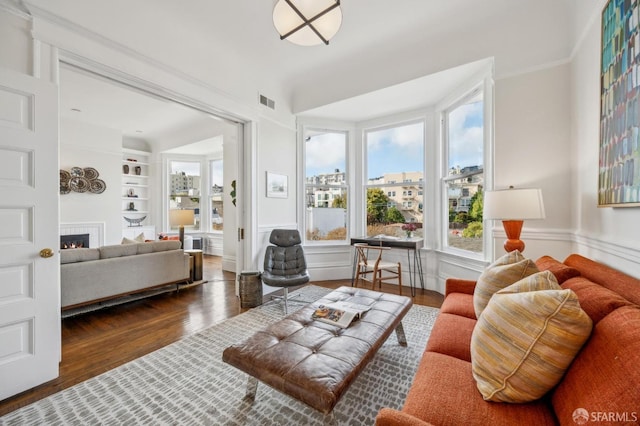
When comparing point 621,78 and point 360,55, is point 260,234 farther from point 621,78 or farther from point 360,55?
point 621,78

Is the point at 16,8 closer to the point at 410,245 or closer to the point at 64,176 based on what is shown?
the point at 410,245

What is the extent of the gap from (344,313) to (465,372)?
876 millimetres

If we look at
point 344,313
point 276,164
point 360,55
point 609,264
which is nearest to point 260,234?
point 276,164

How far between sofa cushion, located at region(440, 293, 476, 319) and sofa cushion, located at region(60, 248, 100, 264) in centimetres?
370

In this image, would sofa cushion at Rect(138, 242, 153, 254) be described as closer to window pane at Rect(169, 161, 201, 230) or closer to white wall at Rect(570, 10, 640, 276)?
window pane at Rect(169, 161, 201, 230)

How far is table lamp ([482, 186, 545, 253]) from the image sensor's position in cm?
213

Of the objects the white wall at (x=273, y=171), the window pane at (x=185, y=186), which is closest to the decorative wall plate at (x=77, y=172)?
the window pane at (x=185, y=186)

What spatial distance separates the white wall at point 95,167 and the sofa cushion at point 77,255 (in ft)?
10.8

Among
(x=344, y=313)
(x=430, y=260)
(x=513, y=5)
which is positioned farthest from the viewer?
(x=430, y=260)

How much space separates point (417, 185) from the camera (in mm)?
4172

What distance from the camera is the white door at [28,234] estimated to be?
1.70 m

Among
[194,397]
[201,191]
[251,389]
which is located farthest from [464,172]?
[201,191]

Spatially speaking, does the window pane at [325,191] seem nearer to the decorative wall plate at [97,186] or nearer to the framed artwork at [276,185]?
the framed artwork at [276,185]

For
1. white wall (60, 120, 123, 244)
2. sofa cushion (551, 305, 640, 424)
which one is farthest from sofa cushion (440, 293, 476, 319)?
white wall (60, 120, 123, 244)
